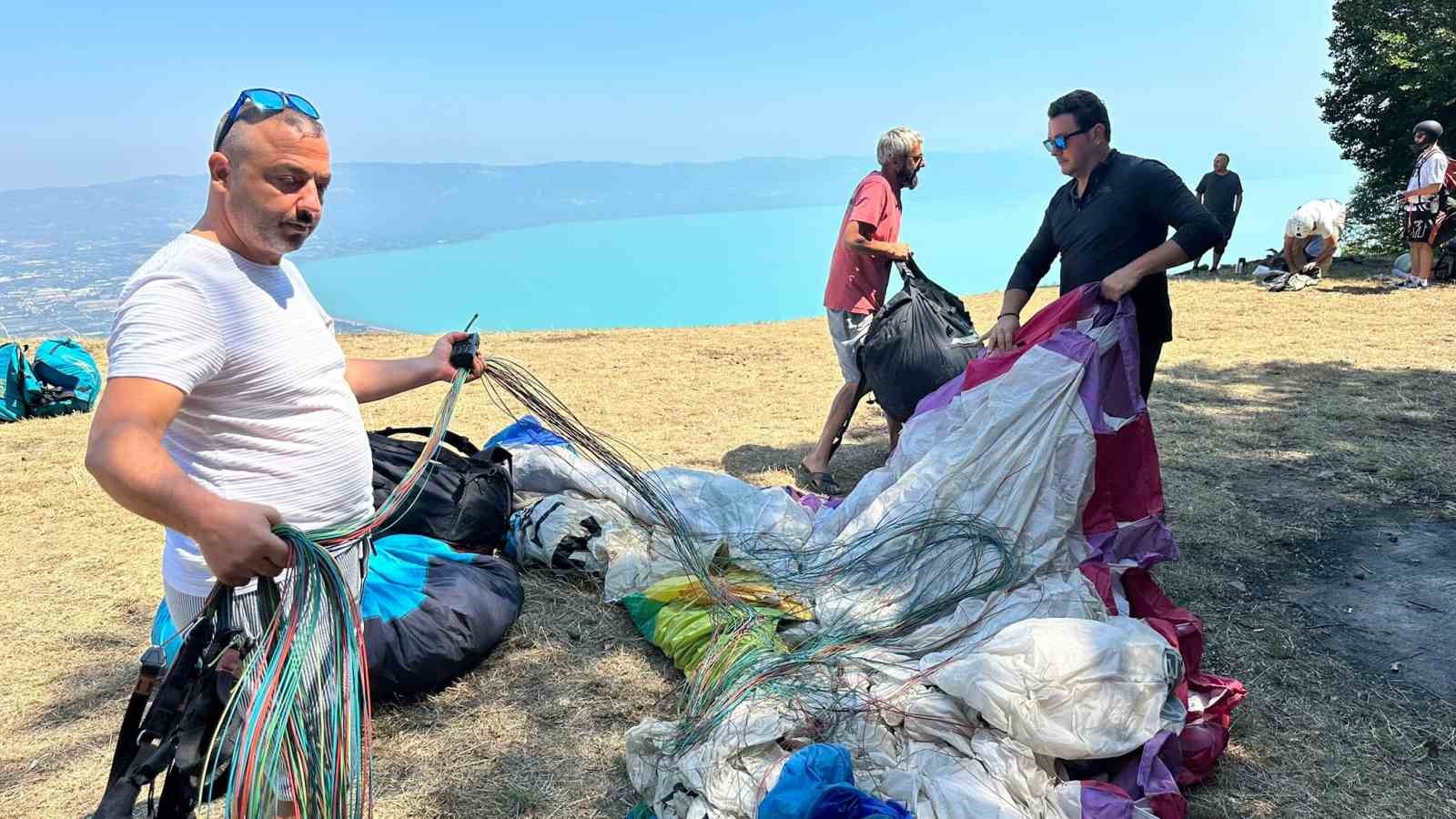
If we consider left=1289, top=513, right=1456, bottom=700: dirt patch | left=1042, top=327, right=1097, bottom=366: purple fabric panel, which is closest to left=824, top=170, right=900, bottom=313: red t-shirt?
left=1042, top=327, right=1097, bottom=366: purple fabric panel

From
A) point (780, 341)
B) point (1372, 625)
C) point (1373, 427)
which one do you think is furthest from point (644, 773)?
point (780, 341)

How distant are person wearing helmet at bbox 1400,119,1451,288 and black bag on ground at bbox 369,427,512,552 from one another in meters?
9.65

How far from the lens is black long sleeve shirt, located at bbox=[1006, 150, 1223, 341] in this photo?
9.52ft

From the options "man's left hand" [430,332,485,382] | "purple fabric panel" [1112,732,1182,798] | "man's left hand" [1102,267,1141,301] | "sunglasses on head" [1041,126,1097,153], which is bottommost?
"purple fabric panel" [1112,732,1182,798]

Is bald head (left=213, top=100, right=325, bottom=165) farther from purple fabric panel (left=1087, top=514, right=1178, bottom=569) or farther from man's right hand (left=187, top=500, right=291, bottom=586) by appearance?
purple fabric panel (left=1087, top=514, right=1178, bottom=569)

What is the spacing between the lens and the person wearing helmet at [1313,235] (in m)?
9.74

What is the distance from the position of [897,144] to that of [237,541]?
138 inches

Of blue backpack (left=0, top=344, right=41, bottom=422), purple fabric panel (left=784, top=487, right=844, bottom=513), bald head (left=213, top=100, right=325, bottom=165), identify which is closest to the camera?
bald head (left=213, top=100, right=325, bottom=165)

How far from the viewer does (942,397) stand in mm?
3641

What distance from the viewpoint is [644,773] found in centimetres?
221

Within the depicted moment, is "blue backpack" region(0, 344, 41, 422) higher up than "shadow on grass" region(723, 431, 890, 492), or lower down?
higher up

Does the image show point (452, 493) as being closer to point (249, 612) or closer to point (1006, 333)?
point (249, 612)

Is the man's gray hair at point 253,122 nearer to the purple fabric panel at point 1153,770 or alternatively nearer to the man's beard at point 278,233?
the man's beard at point 278,233

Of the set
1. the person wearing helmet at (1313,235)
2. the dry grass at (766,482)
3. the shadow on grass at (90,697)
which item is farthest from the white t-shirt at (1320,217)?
the shadow on grass at (90,697)
